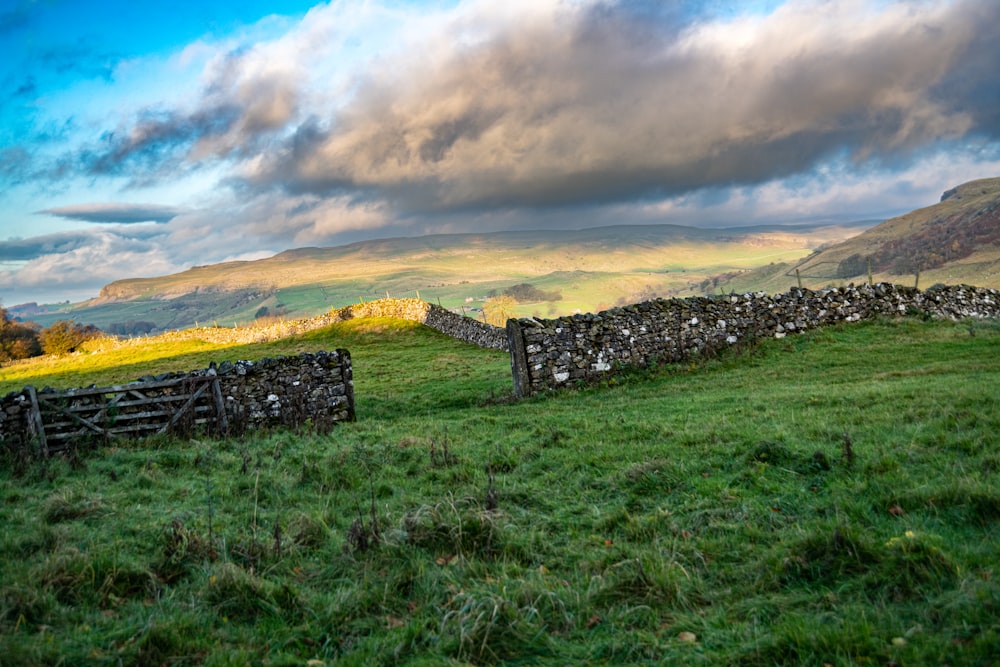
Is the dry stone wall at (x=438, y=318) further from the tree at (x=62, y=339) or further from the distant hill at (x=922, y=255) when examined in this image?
the distant hill at (x=922, y=255)

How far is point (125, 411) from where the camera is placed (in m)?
13.2

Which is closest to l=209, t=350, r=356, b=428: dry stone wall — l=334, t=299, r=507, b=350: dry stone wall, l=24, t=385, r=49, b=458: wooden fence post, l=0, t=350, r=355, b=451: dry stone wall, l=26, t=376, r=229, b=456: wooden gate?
l=0, t=350, r=355, b=451: dry stone wall

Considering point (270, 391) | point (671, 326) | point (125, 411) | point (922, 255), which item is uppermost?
point (125, 411)

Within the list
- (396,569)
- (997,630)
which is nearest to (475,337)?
(396,569)

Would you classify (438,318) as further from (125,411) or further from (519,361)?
(125,411)

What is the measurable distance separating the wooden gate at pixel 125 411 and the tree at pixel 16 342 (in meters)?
46.9

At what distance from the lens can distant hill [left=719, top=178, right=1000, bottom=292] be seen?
100m

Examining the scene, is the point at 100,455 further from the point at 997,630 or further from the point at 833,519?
the point at 997,630

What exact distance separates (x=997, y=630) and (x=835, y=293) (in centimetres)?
2003

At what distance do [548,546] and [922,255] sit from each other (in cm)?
14188

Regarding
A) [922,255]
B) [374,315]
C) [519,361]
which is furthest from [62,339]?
[922,255]

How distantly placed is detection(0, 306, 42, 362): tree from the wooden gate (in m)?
46.9

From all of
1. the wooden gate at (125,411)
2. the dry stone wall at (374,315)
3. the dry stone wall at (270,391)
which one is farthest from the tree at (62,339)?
the wooden gate at (125,411)

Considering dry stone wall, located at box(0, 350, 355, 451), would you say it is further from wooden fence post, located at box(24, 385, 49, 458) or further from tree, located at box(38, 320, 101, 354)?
tree, located at box(38, 320, 101, 354)
